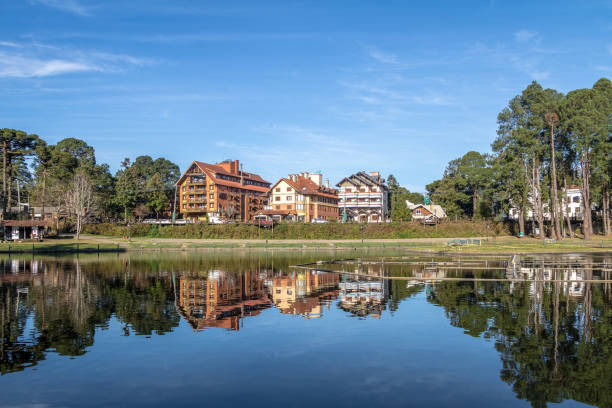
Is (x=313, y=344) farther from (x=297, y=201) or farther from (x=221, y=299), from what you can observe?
(x=297, y=201)

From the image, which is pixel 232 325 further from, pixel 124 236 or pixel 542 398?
pixel 124 236

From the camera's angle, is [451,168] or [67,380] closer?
[67,380]

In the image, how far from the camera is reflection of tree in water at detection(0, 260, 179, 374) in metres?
19.0

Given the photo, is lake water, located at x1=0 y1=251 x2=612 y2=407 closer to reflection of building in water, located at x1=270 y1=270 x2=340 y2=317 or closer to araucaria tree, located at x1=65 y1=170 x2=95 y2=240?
reflection of building in water, located at x1=270 y1=270 x2=340 y2=317

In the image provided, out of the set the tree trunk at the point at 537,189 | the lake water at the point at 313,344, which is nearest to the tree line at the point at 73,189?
the lake water at the point at 313,344

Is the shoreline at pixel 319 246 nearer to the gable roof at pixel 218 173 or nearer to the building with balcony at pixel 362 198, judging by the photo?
the building with balcony at pixel 362 198

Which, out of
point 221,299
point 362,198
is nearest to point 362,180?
point 362,198

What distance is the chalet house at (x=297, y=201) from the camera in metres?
118

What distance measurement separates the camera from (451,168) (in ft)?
404

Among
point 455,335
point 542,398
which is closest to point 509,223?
point 455,335

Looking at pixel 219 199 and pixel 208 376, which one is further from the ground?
pixel 219 199

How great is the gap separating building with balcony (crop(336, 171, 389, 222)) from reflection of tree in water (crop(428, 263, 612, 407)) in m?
84.7

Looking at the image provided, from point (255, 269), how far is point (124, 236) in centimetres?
6347

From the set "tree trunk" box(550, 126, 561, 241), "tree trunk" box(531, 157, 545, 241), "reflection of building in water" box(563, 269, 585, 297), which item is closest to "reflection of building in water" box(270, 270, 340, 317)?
"reflection of building in water" box(563, 269, 585, 297)
